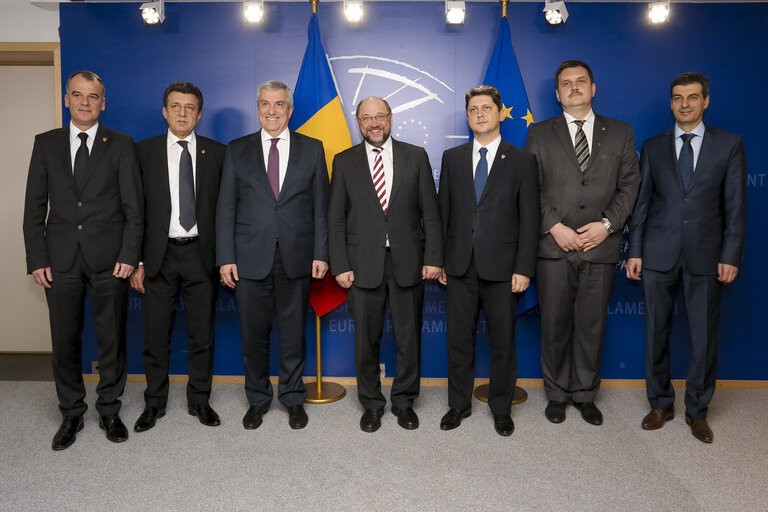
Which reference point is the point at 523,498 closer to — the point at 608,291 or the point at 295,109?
the point at 608,291

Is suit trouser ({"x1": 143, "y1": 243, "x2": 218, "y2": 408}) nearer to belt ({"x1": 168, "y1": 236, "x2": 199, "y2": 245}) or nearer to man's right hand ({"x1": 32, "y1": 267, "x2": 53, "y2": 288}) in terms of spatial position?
belt ({"x1": 168, "y1": 236, "x2": 199, "y2": 245})

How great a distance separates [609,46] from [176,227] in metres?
3.04

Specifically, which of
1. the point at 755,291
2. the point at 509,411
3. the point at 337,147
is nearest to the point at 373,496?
the point at 509,411

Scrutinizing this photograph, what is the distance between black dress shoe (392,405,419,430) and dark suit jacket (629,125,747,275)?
1587 millimetres

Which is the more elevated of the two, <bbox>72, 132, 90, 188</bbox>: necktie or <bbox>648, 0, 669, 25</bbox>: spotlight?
<bbox>648, 0, 669, 25</bbox>: spotlight

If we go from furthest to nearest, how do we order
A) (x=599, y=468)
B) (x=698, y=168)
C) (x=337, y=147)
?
(x=337, y=147), (x=698, y=168), (x=599, y=468)

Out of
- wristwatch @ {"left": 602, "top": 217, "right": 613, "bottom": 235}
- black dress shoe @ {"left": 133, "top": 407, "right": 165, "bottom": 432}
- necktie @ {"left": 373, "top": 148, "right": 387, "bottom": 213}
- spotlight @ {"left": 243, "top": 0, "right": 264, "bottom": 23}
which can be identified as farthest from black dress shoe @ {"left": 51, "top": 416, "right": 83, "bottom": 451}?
wristwatch @ {"left": 602, "top": 217, "right": 613, "bottom": 235}

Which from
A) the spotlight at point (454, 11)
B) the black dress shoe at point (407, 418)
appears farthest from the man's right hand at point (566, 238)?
the spotlight at point (454, 11)

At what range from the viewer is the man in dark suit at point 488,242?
113 inches

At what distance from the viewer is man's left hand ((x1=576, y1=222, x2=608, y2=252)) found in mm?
2986

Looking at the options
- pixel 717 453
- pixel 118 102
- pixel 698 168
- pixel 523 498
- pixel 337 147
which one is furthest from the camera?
pixel 118 102

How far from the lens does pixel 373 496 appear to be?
2314mm

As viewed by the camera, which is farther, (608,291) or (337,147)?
(337,147)

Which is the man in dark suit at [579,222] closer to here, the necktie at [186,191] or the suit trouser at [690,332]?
the suit trouser at [690,332]
